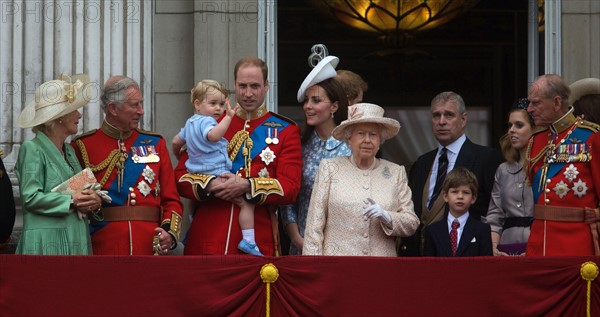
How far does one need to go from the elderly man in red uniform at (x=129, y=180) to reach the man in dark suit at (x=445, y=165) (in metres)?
1.65

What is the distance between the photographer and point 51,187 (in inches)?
381

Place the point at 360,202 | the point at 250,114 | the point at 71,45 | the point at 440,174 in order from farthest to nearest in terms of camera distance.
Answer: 1. the point at 71,45
2. the point at 440,174
3. the point at 250,114
4. the point at 360,202

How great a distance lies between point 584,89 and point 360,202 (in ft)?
6.29

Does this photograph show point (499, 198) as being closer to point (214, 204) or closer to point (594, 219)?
point (594, 219)

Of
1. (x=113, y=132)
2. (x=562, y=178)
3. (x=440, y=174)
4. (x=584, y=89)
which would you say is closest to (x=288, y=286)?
(x=113, y=132)

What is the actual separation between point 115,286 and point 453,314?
6.62ft

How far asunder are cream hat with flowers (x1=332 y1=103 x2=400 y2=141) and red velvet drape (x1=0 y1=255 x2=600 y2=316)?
1.07 meters

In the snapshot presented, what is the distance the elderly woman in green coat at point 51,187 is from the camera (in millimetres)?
9562

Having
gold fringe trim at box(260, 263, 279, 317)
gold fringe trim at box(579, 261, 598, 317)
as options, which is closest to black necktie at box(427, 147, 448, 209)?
gold fringe trim at box(579, 261, 598, 317)

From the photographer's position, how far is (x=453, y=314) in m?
9.33

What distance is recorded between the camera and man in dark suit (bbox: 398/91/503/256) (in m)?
10.6

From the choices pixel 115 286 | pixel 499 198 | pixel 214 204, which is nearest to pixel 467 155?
pixel 499 198

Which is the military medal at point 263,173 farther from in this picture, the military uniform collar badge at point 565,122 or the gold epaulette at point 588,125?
the gold epaulette at point 588,125

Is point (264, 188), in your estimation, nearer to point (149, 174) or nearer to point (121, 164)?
point (149, 174)
